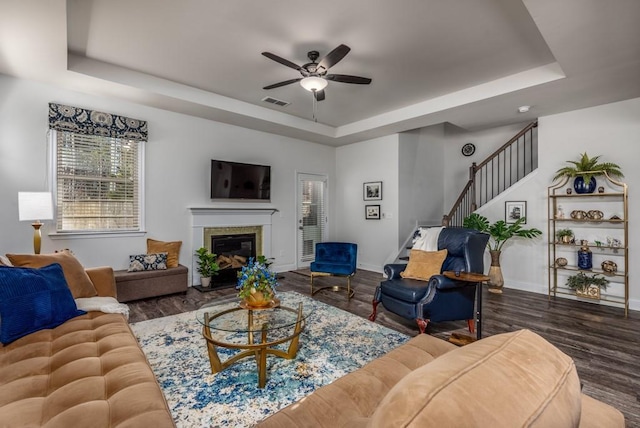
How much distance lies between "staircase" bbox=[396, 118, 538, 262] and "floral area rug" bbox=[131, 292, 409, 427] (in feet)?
9.97

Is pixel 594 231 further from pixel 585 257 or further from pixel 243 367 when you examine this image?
pixel 243 367

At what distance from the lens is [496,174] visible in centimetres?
648

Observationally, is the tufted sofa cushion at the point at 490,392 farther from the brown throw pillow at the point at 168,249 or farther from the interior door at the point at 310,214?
the interior door at the point at 310,214

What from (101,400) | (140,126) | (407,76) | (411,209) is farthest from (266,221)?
(101,400)

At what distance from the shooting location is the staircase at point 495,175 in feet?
19.4

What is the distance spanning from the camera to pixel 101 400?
1280 millimetres

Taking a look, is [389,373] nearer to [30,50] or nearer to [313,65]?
[313,65]

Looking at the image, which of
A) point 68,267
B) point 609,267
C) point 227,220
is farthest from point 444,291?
point 227,220

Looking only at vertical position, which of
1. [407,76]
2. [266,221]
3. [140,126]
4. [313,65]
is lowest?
[266,221]

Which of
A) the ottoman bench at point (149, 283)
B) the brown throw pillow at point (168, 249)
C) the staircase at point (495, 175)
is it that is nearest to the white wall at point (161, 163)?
the brown throw pillow at point (168, 249)

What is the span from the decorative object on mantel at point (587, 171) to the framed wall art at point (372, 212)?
3.05 metres

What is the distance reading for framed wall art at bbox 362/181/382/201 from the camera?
20.5 feet

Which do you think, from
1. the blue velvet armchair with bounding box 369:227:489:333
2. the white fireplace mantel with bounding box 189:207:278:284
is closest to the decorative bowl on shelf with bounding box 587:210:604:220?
the blue velvet armchair with bounding box 369:227:489:333

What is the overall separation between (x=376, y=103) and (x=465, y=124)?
1.68m
